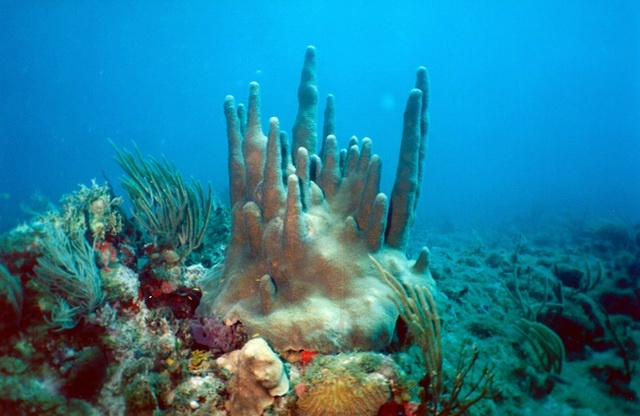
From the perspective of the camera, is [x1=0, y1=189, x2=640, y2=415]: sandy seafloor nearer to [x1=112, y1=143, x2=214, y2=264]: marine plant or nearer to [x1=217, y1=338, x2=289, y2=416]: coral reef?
[x1=217, y1=338, x2=289, y2=416]: coral reef

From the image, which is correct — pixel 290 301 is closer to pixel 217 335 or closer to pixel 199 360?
pixel 217 335

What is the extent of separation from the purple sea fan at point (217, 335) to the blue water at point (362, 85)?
3606 cm

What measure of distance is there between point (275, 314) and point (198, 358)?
81 centimetres

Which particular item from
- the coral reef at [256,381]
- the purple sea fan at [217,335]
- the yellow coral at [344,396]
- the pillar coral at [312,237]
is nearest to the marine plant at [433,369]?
the yellow coral at [344,396]

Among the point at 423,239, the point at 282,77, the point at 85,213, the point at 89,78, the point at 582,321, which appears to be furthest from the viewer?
the point at 282,77

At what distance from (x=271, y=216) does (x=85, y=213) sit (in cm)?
203

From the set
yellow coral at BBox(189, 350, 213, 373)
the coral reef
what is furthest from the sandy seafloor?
the coral reef

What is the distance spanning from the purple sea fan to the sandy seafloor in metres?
0.09

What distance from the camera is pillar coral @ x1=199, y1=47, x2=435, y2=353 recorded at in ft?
11.9

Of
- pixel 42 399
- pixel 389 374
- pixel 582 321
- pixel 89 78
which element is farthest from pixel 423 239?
pixel 89 78

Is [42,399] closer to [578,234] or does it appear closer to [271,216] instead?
[271,216]

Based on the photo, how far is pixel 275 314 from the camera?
3711 mm

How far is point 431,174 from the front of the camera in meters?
88.5

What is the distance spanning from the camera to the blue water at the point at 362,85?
187 feet
